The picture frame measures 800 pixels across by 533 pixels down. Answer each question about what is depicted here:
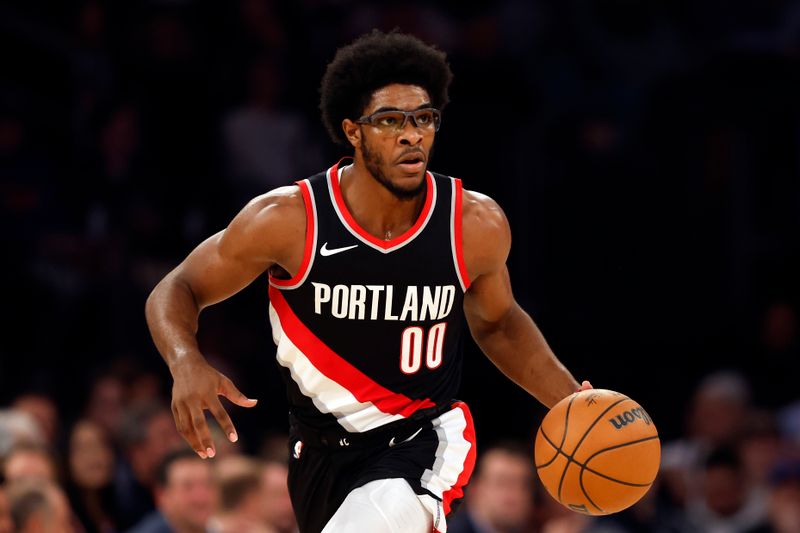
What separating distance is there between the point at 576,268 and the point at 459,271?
5.91 meters

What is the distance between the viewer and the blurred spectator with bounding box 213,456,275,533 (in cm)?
865

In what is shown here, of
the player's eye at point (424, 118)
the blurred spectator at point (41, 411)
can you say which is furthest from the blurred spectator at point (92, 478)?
the player's eye at point (424, 118)

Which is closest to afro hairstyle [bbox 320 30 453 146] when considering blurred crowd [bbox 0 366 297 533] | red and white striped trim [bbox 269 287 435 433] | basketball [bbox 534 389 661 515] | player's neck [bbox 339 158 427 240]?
player's neck [bbox 339 158 427 240]

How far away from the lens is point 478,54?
11539 millimetres

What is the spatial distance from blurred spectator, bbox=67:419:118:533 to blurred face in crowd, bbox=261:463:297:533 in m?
1.04

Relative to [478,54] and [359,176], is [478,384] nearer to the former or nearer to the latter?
[478,54]

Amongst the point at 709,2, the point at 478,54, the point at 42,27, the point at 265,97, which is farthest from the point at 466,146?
the point at 42,27

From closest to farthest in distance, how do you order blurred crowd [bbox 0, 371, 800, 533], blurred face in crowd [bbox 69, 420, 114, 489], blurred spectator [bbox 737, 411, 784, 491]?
blurred crowd [bbox 0, 371, 800, 533] < blurred face in crowd [bbox 69, 420, 114, 489] < blurred spectator [bbox 737, 411, 784, 491]

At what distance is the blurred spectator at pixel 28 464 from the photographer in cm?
825

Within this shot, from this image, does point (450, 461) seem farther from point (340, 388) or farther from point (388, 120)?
point (388, 120)

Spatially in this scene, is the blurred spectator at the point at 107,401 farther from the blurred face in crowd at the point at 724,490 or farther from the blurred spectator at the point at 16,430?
the blurred face in crowd at the point at 724,490

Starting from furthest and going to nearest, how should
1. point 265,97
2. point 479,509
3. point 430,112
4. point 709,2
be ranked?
point 709,2 → point 265,97 → point 479,509 → point 430,112

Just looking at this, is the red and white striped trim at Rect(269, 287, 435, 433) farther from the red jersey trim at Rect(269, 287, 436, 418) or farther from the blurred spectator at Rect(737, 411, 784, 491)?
the blurred spectator at Rect(737, 411, 784, 491)

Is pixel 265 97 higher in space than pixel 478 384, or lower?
higher
